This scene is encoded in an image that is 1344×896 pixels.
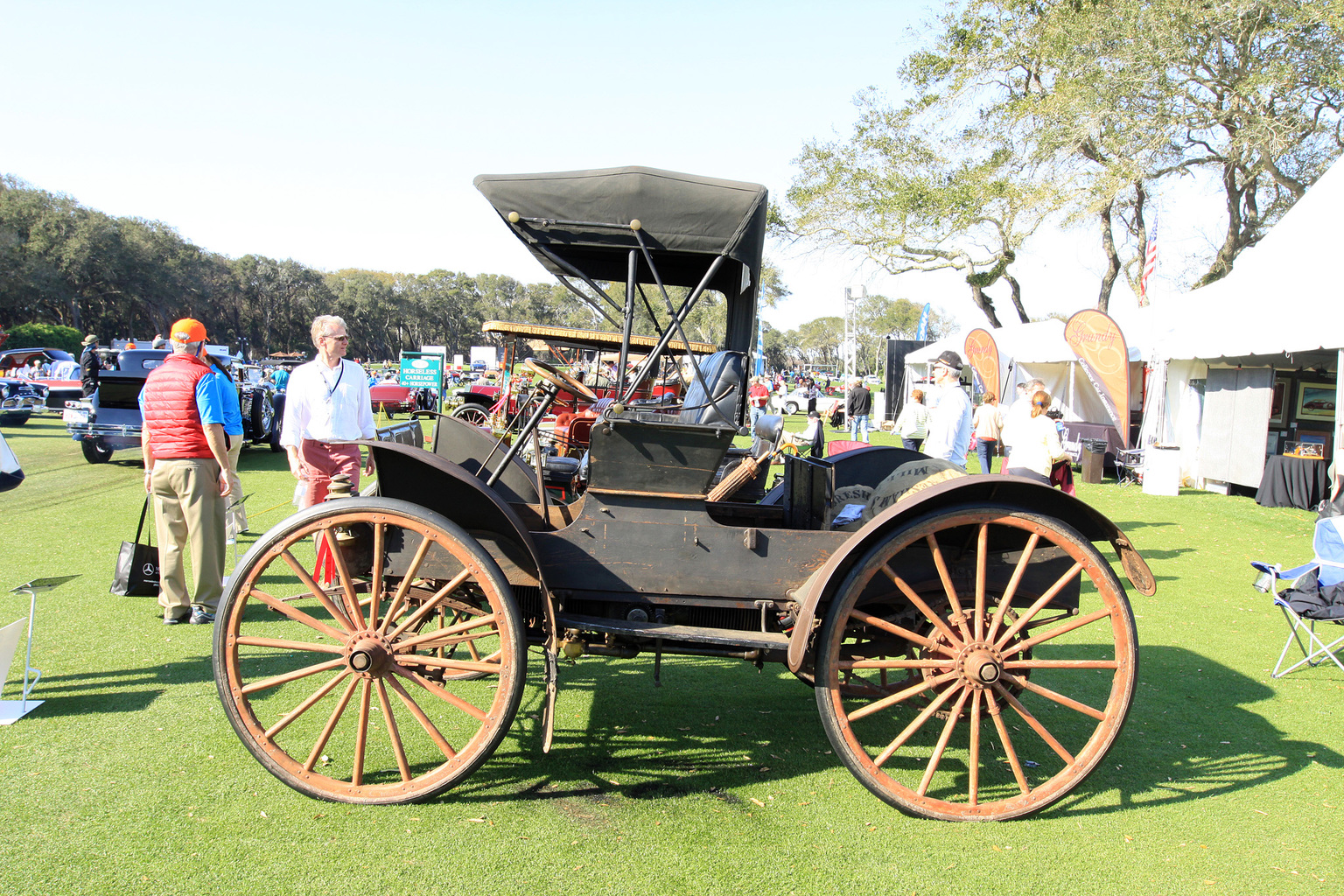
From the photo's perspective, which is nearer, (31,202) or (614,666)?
(614,666)

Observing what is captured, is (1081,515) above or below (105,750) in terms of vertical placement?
above

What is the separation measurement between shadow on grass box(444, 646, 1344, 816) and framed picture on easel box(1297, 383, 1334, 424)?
9598mm

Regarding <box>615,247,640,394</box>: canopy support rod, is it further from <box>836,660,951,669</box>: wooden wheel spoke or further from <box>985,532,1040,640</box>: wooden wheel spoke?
<box>985,532,1040,640</box>: wooden wheel spoke

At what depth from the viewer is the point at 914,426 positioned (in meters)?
9.84

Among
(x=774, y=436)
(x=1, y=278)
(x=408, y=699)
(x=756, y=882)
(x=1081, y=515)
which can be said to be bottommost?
(x=756, y=882)

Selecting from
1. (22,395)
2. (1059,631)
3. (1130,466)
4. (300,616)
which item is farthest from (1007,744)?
(22,395)

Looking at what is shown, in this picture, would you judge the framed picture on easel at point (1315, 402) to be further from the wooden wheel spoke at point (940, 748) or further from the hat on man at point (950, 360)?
the wooden wheel spoke at point (940, 748)

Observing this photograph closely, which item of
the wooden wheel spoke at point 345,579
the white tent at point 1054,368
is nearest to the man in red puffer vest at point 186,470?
the wooden wheel spoke at point 345,579

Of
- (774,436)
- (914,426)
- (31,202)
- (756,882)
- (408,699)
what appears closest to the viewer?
(756,882)

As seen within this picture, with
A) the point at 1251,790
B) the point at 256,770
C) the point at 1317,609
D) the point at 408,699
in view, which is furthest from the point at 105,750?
the point at 1317,609

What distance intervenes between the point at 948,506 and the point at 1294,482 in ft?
36.0

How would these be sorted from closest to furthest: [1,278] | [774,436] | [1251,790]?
[1251,790] < [774,436] < [1,278]

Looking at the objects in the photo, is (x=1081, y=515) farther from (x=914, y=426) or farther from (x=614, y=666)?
(x=914, y=426)

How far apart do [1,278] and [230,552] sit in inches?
1584
